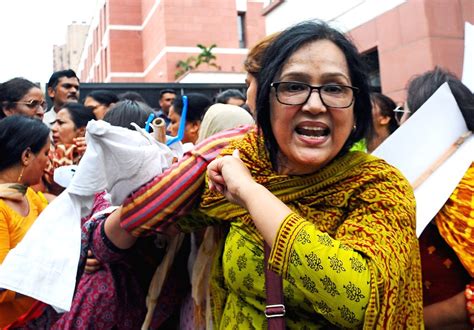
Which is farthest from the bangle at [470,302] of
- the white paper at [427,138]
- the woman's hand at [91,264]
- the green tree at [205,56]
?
the green tree at [205,56]

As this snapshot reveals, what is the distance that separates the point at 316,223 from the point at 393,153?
603 millimetres

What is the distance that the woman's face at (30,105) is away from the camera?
3.63 meters

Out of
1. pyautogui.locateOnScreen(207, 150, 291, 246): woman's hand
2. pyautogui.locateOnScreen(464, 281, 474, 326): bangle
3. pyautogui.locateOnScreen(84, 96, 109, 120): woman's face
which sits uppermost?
pyautogui.locateOnScreen(84, 96, 109, 120): woman's face

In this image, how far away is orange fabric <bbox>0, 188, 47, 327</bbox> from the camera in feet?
6.65

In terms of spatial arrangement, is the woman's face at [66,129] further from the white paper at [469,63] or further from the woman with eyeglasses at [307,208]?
the white paper at [469,63]

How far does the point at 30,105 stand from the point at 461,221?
3152 mm

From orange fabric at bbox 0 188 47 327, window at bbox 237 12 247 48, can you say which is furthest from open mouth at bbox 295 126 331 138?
window at bbox 237 12 247 48

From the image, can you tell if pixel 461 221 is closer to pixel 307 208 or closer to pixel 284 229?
pixel 307 208

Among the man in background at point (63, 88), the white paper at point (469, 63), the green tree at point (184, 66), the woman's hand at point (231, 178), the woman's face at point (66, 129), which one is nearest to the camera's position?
the woman's hand at point (231, 178)

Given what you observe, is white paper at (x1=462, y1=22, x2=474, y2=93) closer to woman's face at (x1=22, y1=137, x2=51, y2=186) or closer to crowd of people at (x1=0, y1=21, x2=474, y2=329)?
crowd of people at (x1=0, y1=21, x2=474, y2=329)

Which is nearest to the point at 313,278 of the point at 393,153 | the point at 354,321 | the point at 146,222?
the point at 354,321

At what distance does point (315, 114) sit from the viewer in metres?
1.34

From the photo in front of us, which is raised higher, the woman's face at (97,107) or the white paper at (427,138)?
the woman's face at (97,107)

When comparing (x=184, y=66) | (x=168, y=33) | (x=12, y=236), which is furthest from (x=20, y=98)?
(x=168, y=33)
